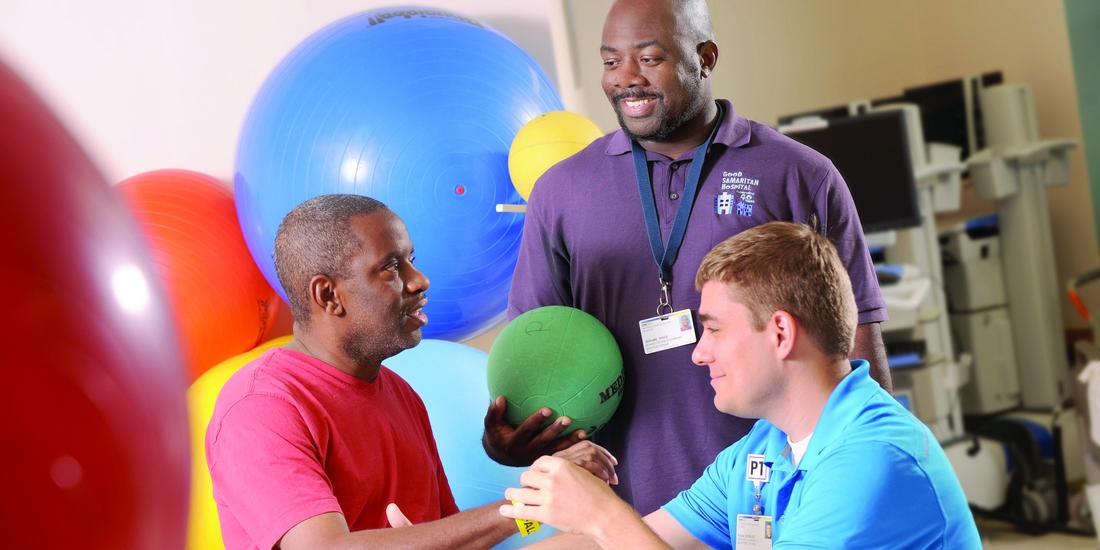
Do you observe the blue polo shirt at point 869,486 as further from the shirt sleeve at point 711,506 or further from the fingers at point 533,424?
the fingers at point 533,424

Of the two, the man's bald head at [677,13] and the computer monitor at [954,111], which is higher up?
the man's bald head at [677,13]

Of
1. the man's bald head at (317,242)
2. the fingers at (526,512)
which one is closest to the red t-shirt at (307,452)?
the man's bald head at (317,242)

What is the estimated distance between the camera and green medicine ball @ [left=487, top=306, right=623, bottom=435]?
1754mm

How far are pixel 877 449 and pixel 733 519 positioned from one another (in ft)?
1.13

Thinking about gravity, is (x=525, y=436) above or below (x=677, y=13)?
below

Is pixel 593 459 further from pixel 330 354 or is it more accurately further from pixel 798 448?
pixel 330 354

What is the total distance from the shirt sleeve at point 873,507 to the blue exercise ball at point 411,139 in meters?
1.46

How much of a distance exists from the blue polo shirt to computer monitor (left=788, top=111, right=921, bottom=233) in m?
3.10

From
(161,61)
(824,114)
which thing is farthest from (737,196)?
(824,114)

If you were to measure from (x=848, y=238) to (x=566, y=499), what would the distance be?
2.48 feet

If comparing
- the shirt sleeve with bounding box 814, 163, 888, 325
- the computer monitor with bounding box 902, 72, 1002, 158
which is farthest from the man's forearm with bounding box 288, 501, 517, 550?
the computer monitor with bounding box 902, 72, 1002, 158

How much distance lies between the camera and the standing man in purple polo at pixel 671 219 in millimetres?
1866

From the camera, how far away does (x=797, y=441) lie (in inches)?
60.9

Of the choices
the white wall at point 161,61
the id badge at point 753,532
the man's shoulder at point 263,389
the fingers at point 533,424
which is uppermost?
the white wall at point 161,61
